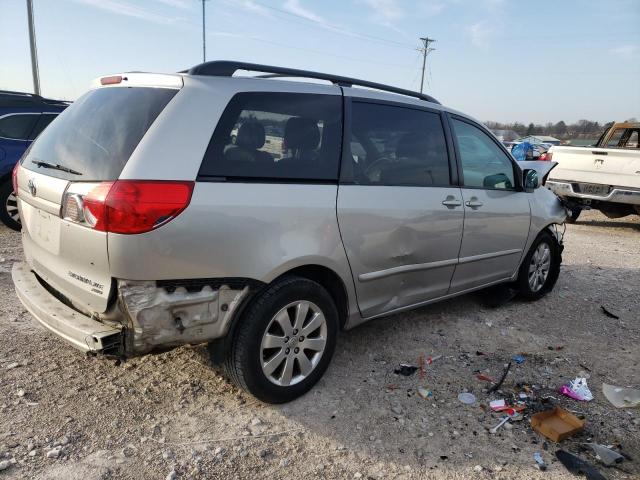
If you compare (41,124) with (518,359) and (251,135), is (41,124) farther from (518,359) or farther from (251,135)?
(518,359)

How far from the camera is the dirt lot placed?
2463mm

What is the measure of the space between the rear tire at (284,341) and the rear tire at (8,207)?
5.55m

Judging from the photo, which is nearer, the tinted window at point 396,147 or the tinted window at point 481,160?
the tinted window at point 396,147

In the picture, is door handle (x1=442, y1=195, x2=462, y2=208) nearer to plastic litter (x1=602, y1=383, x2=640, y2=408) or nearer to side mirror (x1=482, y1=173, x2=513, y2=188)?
side mirror (x1=482, y1=173, x2=513, y2=188)

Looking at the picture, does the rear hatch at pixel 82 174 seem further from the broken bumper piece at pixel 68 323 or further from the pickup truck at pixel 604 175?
the pickup truck at pixel 604 175

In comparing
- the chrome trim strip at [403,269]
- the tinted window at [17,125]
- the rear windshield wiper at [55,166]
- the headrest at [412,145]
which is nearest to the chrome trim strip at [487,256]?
the chrome trim strip at [403,269]

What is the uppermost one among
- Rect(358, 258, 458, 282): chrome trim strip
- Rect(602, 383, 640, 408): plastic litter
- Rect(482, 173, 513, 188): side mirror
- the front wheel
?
Rect(482, 173, 513, 188): side mirror

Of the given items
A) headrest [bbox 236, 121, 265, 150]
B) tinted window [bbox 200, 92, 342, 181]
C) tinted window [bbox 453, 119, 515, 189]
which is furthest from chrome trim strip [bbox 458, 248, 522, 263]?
headrest [bbox 236, 121, 265, 150]

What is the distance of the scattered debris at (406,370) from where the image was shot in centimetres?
345

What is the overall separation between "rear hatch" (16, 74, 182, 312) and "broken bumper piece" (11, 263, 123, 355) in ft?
0.25

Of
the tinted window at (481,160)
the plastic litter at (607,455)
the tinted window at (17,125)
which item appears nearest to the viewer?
the plastic litter at (607,455)

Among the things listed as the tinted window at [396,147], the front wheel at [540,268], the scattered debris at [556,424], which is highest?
the tinted window at [396,147]

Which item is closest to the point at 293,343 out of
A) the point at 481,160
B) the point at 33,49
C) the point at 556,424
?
the point at 556,424

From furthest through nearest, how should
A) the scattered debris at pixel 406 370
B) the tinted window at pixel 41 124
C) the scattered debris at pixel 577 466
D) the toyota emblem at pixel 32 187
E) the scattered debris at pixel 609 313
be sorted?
Result: the tinted window at pixel 41 124 → the scattered debris at pixel 609 313 → the scattered debris at pixel 406 370 → the toyota emblem at pixel 32 187 → the scattered debris at pixel 577 466
